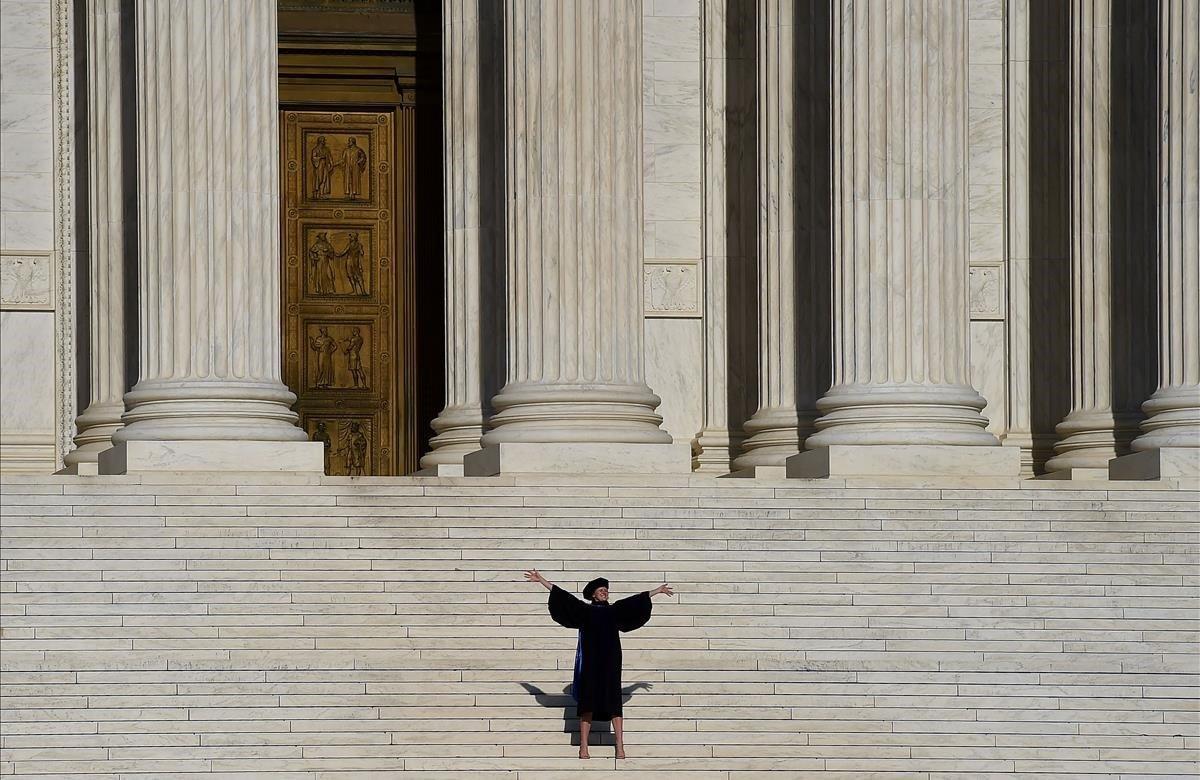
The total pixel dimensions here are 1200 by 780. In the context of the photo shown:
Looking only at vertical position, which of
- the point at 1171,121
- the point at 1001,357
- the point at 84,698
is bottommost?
the point at 84,698

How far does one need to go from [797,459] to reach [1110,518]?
19.3ft

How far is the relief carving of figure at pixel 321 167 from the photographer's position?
130ft

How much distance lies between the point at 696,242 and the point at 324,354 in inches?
280

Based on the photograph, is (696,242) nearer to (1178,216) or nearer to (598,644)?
(1178,216)

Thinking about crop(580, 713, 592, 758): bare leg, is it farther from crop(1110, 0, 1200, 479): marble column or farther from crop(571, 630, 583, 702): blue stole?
crop(1110, 0, 1200, 479): marble column

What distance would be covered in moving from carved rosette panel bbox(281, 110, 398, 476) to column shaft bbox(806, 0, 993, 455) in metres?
10.3

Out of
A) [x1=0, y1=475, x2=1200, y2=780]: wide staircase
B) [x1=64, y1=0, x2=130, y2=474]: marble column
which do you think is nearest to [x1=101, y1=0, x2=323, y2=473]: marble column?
[x1=64, y1=0, x2=130, y2=474]: marble column

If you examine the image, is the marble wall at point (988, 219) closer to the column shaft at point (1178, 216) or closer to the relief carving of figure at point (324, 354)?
the column shaft at point (1178, 216)

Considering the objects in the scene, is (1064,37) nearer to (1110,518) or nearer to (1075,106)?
(1075,106)

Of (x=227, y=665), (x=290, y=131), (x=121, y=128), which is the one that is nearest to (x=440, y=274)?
(x=290, y=131)

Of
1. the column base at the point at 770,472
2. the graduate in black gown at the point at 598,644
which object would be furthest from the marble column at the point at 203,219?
the graduate in black gown at the point at 598,644

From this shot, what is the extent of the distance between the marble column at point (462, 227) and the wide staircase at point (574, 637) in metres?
5.64

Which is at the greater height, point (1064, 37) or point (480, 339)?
point (1064, 37)

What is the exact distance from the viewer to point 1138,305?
35.2 meters
